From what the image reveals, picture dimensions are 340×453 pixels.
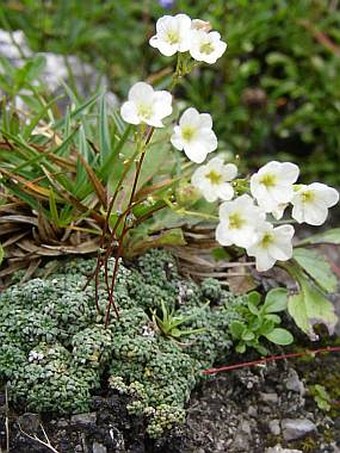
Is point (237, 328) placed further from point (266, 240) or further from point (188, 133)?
point (188, 133)

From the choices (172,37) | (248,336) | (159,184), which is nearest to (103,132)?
(159,184)

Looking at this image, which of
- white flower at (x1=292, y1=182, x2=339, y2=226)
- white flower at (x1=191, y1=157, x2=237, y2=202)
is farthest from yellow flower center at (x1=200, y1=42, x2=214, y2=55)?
white flower at (x1=292, y1=182, x2=339, y2=226)

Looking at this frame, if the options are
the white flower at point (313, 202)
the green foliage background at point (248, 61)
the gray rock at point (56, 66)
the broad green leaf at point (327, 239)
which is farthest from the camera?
the green foliage background at point (248, 61)

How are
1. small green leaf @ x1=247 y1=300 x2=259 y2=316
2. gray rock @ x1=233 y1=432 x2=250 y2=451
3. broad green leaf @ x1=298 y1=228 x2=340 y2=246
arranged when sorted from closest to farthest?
gray rock @ x1=233 y1=432 x2=250 y2=451 → small green leaf @ x1=247 y1=300 x2=259 y2=316 → broad green leaf @ x1=298 y1=228 x2=340 y2=246

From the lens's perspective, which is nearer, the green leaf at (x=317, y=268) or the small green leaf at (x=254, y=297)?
the small green leaf at (x=254, y=297)

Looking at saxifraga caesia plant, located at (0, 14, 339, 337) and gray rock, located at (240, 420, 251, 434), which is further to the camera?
gray rock, located at (240, 420, 251, 434)

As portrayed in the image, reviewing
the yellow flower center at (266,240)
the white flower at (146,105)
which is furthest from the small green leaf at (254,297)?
the white flower at (146,105)

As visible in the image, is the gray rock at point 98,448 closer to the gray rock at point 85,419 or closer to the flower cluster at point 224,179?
the gray rock at point 85,419

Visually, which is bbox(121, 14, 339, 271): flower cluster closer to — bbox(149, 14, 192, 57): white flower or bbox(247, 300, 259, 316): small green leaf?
bbox(149, 14, 192, 57): white flower
